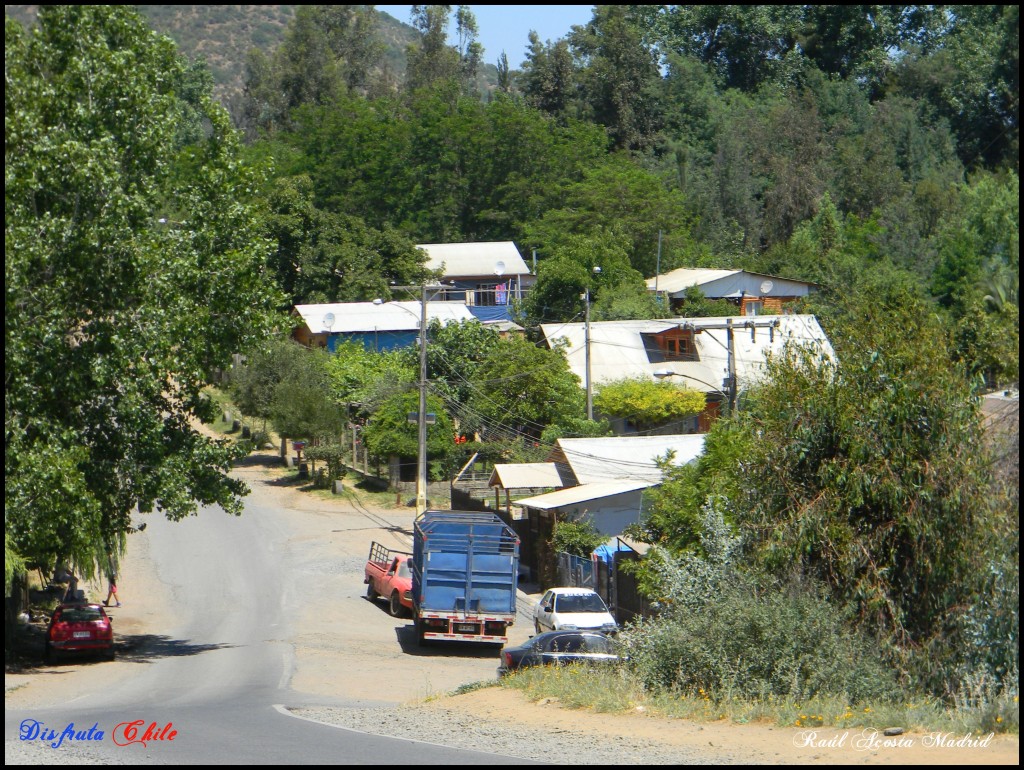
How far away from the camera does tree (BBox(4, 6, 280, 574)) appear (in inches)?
765

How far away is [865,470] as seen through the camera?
53.8 ft

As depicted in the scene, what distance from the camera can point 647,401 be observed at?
47688mm

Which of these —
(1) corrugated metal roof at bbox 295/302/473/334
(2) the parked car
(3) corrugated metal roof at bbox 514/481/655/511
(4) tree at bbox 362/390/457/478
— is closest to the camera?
(2) the parked car

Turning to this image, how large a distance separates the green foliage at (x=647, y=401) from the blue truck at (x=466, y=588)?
2251 centimetres

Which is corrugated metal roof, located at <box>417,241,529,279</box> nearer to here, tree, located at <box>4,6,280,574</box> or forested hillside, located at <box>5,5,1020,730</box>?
forested hillside, located at <box>5,5,1020,730</box>

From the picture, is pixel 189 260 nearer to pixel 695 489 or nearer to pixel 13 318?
pixel 13 318

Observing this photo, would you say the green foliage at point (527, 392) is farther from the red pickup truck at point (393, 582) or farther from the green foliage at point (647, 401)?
the red pickup truck at point (393, 582)

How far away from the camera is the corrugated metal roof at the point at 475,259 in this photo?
72.1 m

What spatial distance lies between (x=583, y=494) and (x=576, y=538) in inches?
52.0

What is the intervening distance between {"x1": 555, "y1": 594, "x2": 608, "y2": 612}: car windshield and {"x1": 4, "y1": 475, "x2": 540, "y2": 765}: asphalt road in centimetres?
233

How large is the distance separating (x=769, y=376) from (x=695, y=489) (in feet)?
17.2

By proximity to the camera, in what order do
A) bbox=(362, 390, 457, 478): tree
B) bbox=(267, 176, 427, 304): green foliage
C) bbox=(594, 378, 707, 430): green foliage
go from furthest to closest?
bbox=(267, 176, 427, 304): green foliage → bbox=(594, 378, 707, 430): green foliage → bbox=(362, 390, 457, 478): tree

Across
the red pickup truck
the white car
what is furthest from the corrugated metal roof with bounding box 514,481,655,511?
the white car

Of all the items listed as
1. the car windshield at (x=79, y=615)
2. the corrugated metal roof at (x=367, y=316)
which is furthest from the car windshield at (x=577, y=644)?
the corrugated metal roof at (x=367, y=316)
